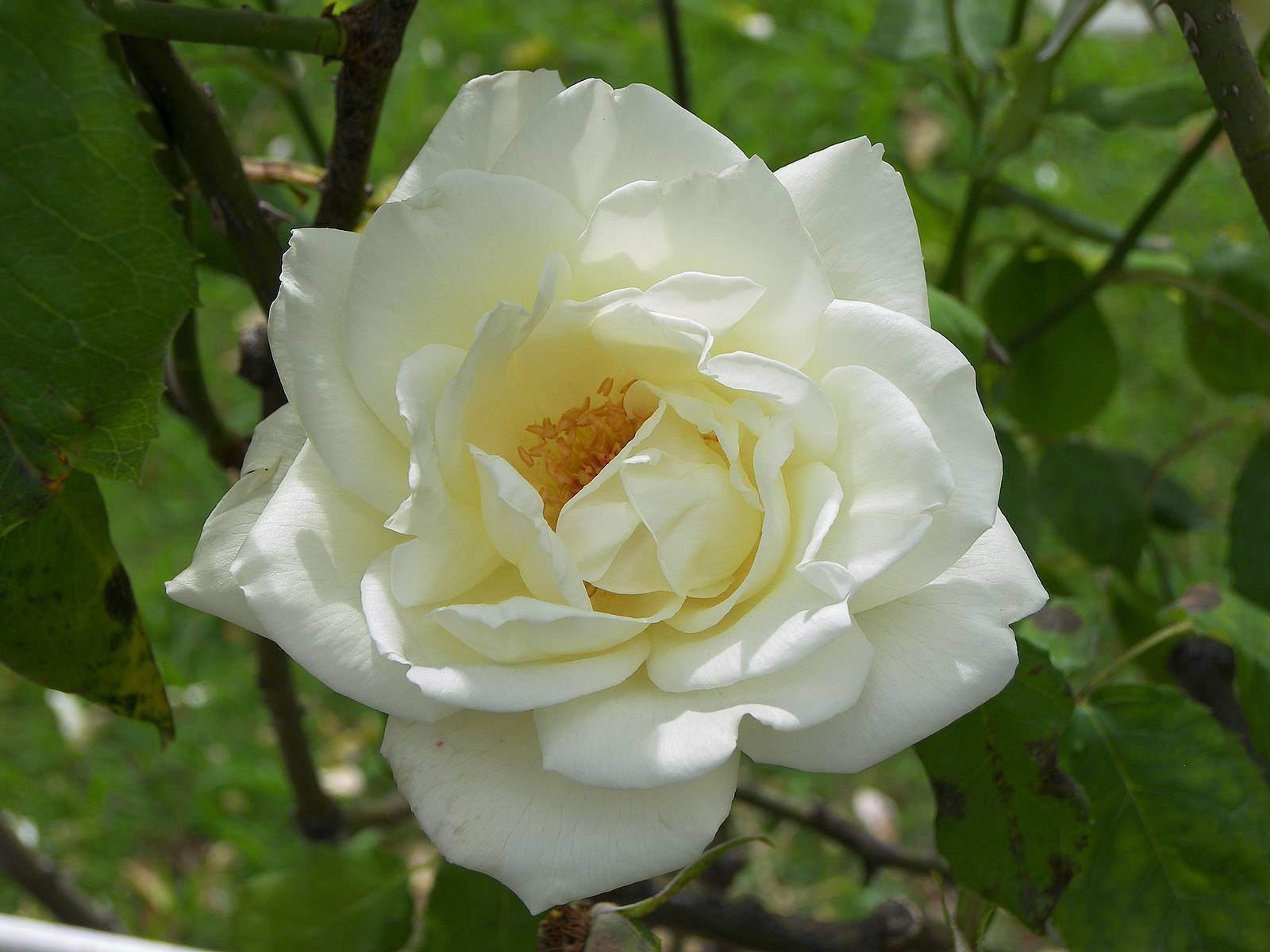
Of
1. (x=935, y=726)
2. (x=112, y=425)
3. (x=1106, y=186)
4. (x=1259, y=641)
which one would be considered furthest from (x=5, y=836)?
(x=1106, y=186)

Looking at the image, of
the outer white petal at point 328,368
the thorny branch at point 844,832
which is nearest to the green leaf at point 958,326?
the outer white petal at point 328,368

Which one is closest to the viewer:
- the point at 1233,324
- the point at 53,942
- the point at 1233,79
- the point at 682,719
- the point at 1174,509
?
the point at 53,942

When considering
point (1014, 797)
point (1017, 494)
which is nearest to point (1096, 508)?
point (1017, 494)

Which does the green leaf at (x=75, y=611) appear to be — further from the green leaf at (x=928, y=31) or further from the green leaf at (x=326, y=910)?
the green leaf at (x=928, y=31)

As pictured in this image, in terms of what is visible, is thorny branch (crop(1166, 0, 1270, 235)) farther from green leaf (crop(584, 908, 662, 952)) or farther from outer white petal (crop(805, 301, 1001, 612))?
green leaf (crop(584, 908, 662, 952))

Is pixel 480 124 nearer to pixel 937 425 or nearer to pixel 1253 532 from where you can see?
pixel 937 425

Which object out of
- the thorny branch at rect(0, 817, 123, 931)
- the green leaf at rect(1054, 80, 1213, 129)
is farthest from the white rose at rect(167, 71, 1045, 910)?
the thorny branch at rect(0, 817, 123, 931)

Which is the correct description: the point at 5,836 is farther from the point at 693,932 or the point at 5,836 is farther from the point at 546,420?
the point at 546,420
